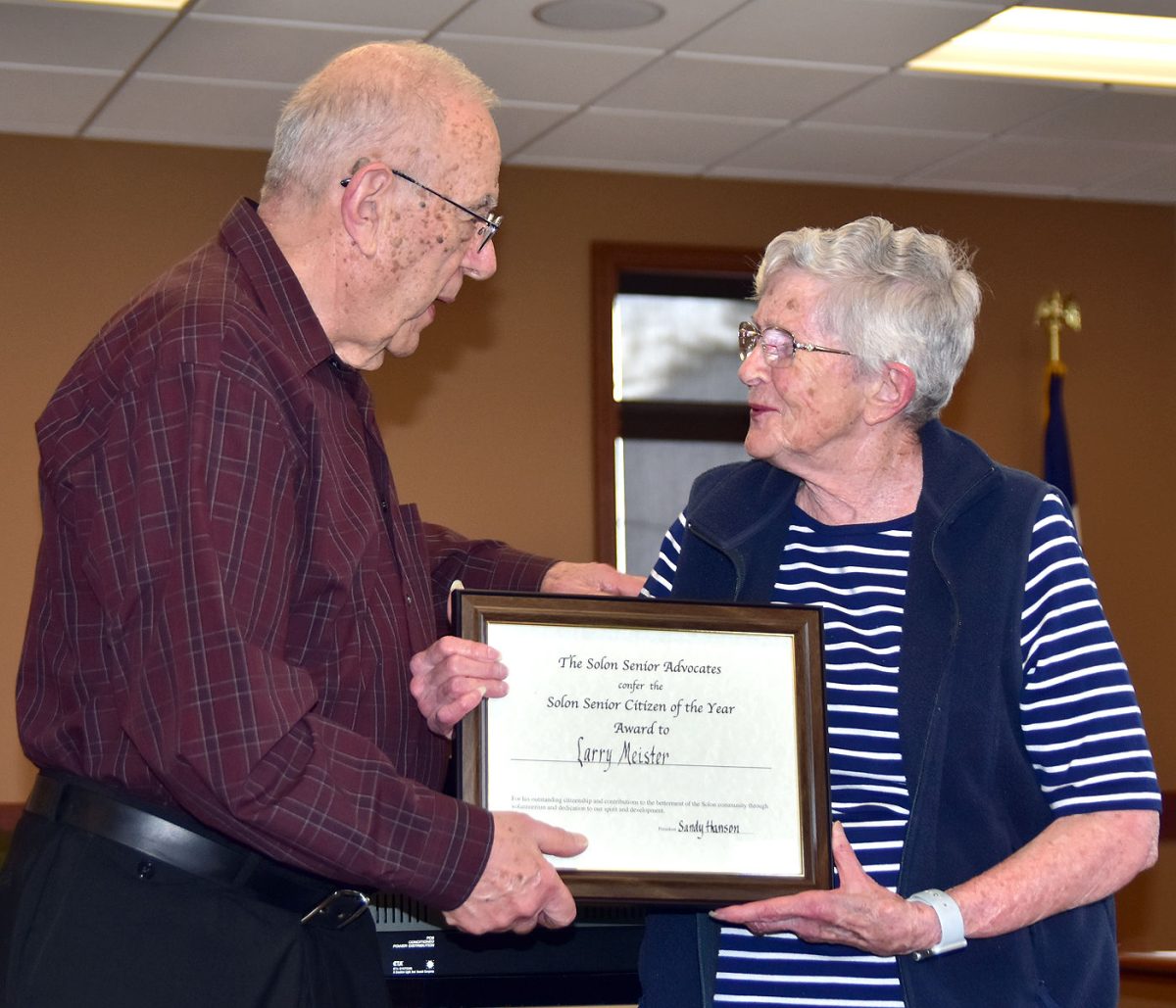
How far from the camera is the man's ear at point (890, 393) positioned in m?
2.28

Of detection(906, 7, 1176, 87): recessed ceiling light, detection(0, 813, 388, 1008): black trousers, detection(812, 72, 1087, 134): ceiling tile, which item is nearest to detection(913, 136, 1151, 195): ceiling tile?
detection(812, 72, 1087, 134): ceiling tile

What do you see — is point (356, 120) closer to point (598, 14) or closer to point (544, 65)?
point (598, 14)

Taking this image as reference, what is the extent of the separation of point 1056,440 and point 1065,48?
2.07m

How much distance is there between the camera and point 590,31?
17.4 feet

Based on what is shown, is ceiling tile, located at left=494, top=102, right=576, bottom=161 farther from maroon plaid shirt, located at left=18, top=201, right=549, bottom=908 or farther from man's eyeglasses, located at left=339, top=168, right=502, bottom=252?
maroon plaid shirt, located at left=18, top=201, right=549, bottom=908

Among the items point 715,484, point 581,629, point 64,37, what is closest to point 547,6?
point 64,37

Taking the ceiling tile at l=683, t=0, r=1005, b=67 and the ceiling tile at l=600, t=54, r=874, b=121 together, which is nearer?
the ceiling tile at l=683, t=0, r=1005, b=67

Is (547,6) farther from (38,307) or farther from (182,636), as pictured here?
(182,636)

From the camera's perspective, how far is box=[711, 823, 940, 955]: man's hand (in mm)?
1910

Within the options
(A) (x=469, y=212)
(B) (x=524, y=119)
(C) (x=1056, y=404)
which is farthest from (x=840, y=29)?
(A) (x=469, y=212)

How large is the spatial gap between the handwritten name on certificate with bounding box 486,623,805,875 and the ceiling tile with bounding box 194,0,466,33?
3.45 meters

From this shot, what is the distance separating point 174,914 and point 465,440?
201 inches

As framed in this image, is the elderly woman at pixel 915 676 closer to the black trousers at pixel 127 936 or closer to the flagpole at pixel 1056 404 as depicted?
the black trousers at pixel 127 936

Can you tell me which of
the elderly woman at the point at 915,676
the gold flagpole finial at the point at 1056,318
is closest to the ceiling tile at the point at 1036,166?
the gold flagpole finial at the point at 1056,318
